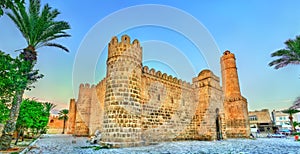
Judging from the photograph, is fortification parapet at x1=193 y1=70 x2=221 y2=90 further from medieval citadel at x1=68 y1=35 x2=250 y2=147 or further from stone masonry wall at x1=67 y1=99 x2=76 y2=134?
stone masonry wall at x1=67 y1=99 x2=76 y2=134

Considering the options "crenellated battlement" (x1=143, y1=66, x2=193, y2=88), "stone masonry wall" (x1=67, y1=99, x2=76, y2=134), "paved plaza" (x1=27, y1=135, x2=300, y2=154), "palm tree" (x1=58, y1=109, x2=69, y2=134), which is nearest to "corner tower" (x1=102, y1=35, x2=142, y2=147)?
"paved plaza" (x1=27, y1=135, x2=300, y2=154)

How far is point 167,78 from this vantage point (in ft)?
46.9

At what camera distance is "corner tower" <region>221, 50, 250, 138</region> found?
66.9 feet

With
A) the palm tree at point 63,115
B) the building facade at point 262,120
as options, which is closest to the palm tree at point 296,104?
the building facade at point 262,120

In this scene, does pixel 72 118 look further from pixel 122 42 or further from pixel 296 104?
pixel 296 104

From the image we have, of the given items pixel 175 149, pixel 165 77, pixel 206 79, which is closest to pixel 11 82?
pixel 175 149

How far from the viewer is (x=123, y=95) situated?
32.9ft

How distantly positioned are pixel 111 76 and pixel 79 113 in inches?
544

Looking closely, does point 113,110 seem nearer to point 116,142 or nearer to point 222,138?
point 116,142

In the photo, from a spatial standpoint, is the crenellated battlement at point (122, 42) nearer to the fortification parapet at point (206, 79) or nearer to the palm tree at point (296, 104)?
the fortification parapet at point (206, 79)

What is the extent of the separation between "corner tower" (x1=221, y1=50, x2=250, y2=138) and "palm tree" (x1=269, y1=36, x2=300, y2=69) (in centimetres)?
948

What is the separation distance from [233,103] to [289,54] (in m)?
10.7

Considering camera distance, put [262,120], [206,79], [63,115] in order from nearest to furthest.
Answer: [206,79] < [262,120] < [63,115]

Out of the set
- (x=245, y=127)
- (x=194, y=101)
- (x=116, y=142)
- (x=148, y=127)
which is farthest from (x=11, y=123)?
(x=245, y=127)
